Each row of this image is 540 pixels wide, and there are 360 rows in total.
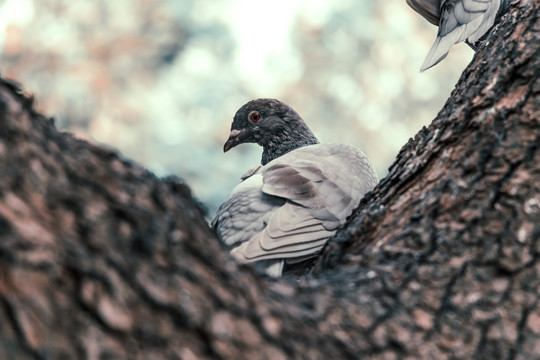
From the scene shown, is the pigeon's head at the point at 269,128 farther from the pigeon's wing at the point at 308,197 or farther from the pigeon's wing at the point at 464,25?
the pigeon's wing at the point at 308,197

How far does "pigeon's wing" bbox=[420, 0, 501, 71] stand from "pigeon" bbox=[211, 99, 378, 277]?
158 cm

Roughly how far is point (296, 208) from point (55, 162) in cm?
249

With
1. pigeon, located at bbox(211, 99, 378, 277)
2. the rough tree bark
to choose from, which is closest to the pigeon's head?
pigeon, located at bbox(211, 99, 378, 277)

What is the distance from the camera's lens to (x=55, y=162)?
4.69 ft

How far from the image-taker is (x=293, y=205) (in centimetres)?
387

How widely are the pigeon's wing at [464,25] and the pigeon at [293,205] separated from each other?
158cm

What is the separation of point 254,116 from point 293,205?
2580 mm

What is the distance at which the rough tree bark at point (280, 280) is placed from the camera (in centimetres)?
128

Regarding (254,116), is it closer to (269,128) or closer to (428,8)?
(269,128)

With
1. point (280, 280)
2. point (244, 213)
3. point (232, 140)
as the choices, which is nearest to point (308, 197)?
point (244, 213)

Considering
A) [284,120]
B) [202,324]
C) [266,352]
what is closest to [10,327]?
[202,324]

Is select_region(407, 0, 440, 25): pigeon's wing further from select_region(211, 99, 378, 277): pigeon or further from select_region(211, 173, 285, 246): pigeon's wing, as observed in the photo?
select_region(211, 173, 285, 246): pigeon's wing

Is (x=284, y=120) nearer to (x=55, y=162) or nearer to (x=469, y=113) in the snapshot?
(x=469, y=113)

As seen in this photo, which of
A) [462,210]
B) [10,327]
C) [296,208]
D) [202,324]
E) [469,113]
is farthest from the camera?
[296,208]
